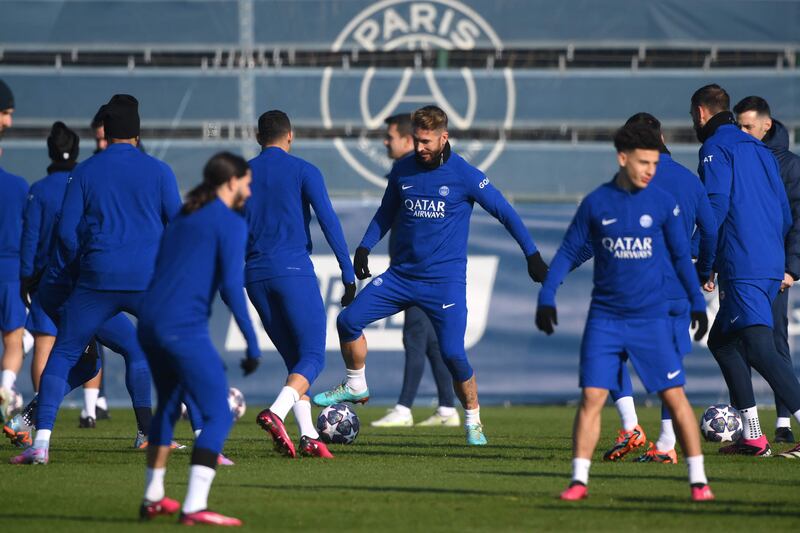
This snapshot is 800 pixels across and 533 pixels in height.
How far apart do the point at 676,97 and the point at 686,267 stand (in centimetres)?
1129

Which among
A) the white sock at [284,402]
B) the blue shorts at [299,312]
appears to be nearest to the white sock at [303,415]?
the blue shorts at [299,312]

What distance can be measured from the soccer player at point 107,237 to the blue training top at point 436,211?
207 centimetres

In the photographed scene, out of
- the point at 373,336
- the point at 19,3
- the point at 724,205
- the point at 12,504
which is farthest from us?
the point at 19,3

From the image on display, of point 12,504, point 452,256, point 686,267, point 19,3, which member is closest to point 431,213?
point 452,256

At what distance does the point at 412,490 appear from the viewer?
8.45 metres

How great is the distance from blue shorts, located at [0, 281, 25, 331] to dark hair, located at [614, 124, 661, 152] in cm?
733

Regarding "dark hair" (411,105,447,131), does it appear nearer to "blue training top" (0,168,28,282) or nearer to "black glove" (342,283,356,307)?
"black glove" (342,283,356,307)

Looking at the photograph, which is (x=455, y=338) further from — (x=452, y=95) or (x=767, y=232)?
(x=452, y=95)

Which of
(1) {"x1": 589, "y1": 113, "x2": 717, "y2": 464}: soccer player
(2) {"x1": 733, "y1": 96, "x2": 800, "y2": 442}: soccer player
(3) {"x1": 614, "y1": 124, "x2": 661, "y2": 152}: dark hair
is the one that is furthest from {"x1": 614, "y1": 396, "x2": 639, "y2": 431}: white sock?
(3) {"x1": 614, "y1": 124, "x2": 661, "y2": 152}: dark hair

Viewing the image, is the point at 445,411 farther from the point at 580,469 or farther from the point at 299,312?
the point at 580,469

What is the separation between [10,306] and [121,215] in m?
4.38

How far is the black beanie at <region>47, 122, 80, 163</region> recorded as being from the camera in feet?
39.9

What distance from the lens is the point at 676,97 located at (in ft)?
61.9

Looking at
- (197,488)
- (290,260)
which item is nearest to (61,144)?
(290,260)
